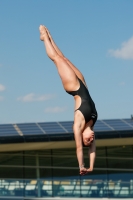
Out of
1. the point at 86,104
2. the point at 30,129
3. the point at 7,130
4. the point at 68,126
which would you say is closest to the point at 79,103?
the point at 86,104

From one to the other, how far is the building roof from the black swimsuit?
16.6 meters

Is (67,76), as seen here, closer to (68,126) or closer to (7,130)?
(7,130)

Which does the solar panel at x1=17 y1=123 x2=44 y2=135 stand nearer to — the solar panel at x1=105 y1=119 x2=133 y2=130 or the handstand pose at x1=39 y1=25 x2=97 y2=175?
the solar panel at x1=105 y1=119 x2=133 y2=130

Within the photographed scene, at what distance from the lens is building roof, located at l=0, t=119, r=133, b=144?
87.5 feet

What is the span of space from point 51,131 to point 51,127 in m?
1.35

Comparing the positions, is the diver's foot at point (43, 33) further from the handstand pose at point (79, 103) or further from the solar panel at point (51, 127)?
the solar panel at point (51, 127)

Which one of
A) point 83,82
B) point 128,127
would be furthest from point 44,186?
point 83,82

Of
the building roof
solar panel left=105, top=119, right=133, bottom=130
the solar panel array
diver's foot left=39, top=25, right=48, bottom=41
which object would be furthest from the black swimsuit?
solar panel left=105, top=119, right=133, bottom=130

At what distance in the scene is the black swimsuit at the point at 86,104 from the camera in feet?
32.4

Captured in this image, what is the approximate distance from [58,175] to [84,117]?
1957 cm

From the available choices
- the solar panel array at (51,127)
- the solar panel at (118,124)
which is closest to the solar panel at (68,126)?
the solar panel array at (51,127)

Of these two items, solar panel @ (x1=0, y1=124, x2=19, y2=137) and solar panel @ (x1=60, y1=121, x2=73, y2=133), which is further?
solar panel @ (x1=60, y1=121, x2=73, y2=133)

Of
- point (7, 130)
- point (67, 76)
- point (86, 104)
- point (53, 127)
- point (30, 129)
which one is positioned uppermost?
point (53, 127)

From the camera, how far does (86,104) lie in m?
9.94
